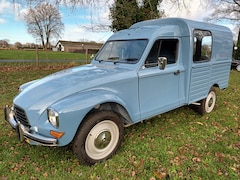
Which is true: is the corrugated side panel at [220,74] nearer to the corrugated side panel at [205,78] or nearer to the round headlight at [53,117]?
the corrugated side panel at [205,78]

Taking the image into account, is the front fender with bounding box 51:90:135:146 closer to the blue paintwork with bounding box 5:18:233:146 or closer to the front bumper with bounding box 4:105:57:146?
the blue paintwork with bounding box 5:18:233:146

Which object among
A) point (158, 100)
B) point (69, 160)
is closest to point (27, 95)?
point (69, 160)

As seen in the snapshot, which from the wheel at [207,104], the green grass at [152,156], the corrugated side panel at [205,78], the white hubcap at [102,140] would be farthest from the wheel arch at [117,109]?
the wheel at [207,104]

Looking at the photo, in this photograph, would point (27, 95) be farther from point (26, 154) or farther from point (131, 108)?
point (131, 108)

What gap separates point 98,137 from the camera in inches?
123

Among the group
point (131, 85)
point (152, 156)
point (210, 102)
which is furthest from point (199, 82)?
point (152, 156)

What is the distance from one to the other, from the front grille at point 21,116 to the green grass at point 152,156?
714mm

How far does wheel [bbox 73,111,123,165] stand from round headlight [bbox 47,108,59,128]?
37cm

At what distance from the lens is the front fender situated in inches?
105

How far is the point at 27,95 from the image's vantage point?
3.13m

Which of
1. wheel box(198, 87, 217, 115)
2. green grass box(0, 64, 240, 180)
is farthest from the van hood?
wheel box(198, 87, 217, 115)

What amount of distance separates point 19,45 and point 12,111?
64.3m

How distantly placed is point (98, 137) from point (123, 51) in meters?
1.84

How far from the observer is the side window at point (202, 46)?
14.7ft
